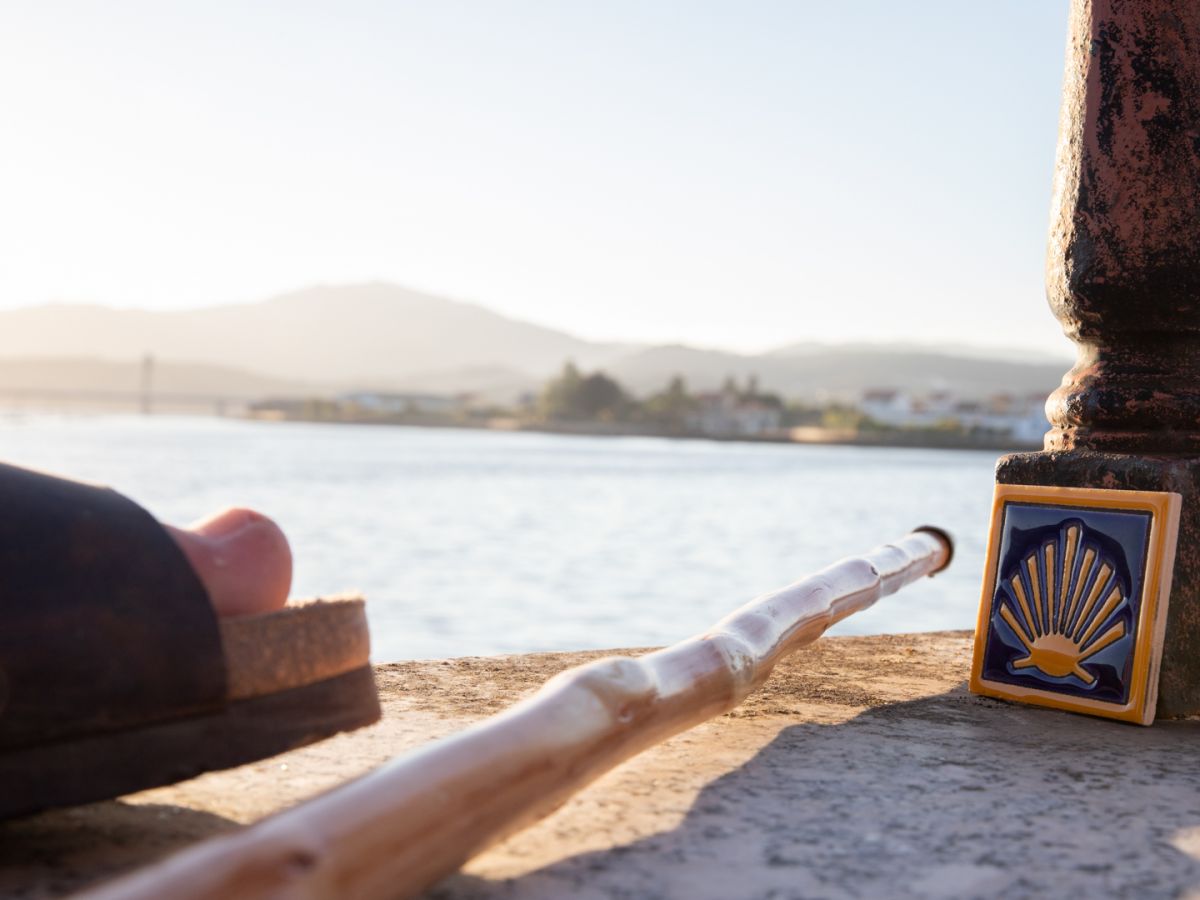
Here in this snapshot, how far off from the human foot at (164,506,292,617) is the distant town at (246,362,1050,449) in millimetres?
118794

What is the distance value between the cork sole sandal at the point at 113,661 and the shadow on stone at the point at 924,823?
37cm

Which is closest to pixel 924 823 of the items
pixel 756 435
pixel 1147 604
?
pixel 1147 604

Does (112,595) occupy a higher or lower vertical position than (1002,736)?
higher

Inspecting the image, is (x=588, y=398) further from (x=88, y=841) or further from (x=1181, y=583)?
(x=88, y=841)

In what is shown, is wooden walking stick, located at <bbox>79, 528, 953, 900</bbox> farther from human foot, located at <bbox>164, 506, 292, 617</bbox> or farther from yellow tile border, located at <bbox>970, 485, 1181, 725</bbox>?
yellow tile border, located at <bbox>970, 485, 1181, 725</bbox>

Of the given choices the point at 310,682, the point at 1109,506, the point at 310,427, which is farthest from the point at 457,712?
the point at 310,427

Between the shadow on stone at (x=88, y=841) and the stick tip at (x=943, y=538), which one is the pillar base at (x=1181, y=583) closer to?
the stick tip at (x=943, y=538)

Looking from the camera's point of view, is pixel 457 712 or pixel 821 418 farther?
pixel 821 418

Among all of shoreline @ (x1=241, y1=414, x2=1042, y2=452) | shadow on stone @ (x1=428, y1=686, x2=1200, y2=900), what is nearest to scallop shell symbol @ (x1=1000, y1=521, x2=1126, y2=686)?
shadow on stone @ (x1=428, y1=686, x2=1200, y2=900)

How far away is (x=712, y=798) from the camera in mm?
2129

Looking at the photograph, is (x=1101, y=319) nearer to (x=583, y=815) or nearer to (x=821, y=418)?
(x=583, y=815)

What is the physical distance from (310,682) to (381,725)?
0.87 metres

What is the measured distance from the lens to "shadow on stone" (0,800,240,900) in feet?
5.51

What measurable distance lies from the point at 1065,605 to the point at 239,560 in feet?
6.37
